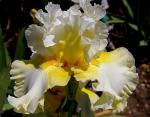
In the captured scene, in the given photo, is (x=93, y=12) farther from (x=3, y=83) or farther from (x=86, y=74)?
(x=3, y=83)

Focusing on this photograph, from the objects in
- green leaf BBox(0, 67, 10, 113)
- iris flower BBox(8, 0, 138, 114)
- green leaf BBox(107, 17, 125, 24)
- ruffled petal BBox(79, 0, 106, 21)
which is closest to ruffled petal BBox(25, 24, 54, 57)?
iris flower BBox(8, 0, 138, 114)

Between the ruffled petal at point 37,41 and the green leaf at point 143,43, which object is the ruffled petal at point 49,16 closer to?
the ruffled petal at point 37,41

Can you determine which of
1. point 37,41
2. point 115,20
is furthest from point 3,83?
point 115,20

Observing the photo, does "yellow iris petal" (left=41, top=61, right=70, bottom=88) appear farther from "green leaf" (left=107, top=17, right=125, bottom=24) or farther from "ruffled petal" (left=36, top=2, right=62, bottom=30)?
"green leaf" (left=107, top=17, right=125, bottom=24)

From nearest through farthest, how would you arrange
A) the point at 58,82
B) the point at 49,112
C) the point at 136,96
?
the point at 58,82 → the point at 49,112 → the point at 136,96

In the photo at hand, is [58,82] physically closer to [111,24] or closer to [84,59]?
[84,59]

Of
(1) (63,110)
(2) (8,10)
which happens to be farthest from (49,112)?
(2) (8,10)

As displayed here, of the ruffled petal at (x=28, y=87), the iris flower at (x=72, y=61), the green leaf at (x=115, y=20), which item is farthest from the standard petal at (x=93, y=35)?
the green leaf at (x=115, y=20)


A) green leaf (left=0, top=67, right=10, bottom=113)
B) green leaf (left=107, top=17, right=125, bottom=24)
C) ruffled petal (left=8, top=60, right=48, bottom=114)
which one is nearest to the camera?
ruffled petal (left=8, top=60, right=48, bottom=114)
